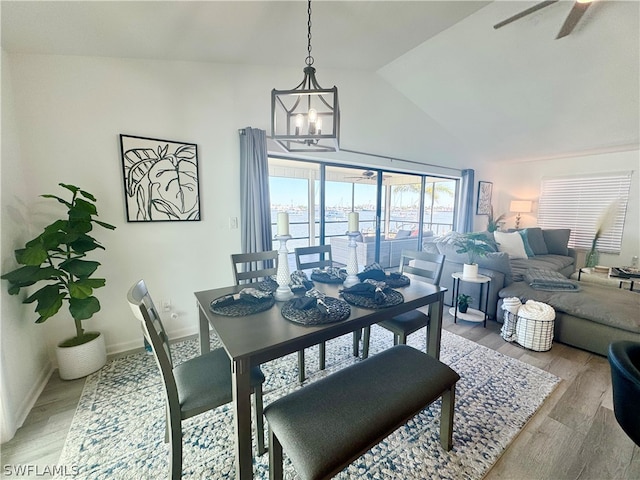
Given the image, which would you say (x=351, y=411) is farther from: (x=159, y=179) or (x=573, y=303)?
(x=573, y=303)

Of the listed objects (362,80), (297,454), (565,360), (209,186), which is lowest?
(565,360)

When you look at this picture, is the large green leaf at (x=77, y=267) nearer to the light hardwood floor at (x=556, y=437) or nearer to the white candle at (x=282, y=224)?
the light hardwood floor at (x=556, y=437)

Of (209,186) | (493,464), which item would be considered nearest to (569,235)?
(493,464)

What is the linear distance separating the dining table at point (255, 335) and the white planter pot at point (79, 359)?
1117 mm

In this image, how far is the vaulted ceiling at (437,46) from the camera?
1.81 meters

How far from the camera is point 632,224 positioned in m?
4.82

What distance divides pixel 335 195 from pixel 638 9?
3.46 metres

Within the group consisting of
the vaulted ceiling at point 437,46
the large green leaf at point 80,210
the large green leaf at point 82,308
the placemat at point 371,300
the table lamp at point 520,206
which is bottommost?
the large green leaf at point 82,308

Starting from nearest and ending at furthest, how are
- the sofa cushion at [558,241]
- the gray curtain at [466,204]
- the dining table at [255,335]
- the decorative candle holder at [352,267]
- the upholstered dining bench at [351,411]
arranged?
1. the upholstered dining bench at [351,411]
2. the dining table at [255,335]
3. the decorative candle holder at [352,267]
4. the sofa cushion at [558,241]
5. the gray curtain at [466,204]

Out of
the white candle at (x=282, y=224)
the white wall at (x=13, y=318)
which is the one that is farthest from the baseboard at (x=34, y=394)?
the white candle at (x=282, y=224)

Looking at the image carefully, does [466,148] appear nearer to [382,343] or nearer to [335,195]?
[335,195]

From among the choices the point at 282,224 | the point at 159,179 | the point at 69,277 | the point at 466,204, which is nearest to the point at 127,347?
the point at 69,277

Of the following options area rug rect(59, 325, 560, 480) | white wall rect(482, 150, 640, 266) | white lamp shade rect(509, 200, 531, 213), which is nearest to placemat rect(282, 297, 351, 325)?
area rug rect(59, 325, 560, 480)

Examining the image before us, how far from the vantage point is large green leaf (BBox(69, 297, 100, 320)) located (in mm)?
1871
